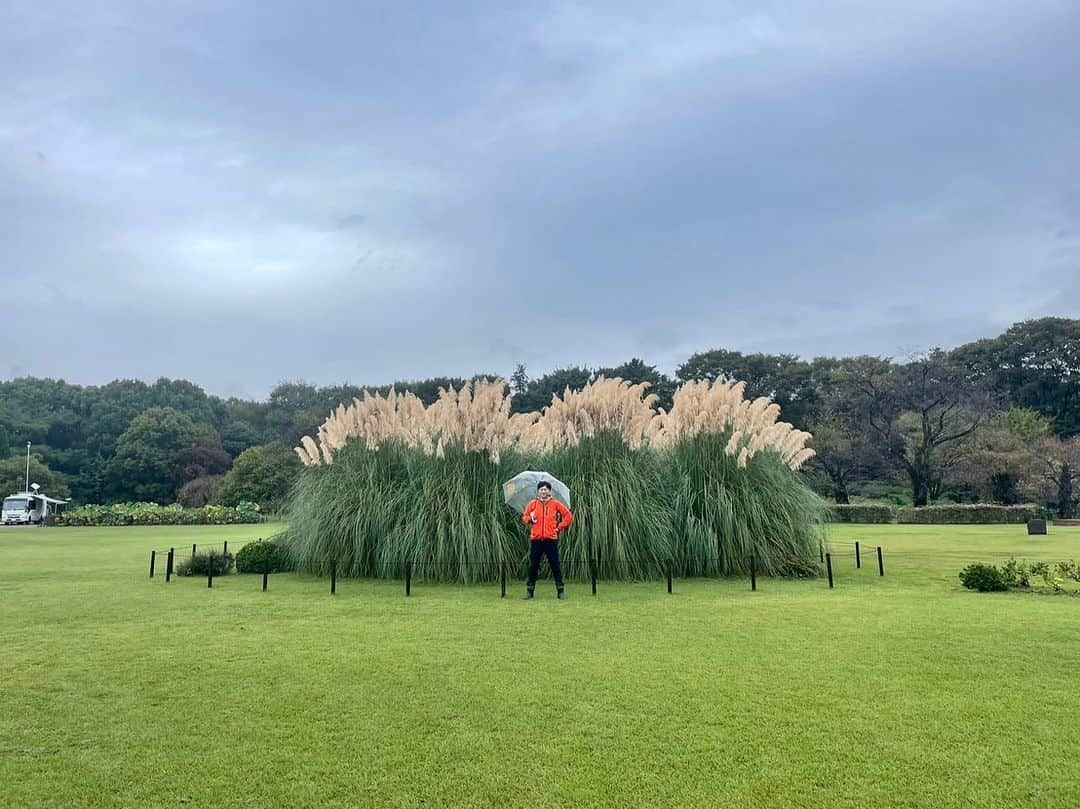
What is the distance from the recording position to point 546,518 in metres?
8.23

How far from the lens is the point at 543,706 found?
385cm

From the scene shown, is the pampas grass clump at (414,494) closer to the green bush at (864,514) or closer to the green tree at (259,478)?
the green bush at (864,514)

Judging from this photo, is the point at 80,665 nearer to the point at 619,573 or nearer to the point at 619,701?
the point at 619,701

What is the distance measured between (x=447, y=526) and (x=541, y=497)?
1635 mm

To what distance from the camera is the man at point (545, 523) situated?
8070mm

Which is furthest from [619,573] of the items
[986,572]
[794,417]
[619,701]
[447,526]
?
[794,417]

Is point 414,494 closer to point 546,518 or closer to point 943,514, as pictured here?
point 546,518

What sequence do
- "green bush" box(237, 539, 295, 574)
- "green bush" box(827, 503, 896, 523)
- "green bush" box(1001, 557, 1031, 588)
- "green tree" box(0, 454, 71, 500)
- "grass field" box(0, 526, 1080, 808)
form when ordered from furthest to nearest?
"green tree" box(0, 454, 71, 500) < "green bush" box(827, 503, 896, 523) < "green bush" box(237, 539, 295, 574) < "green bush" box(1001, 557, 1031, 588) < "grass field" box(0, 526, 1080, 808)

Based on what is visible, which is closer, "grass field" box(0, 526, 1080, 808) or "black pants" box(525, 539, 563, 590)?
"grass field" box(0, 526, 1080, 808)

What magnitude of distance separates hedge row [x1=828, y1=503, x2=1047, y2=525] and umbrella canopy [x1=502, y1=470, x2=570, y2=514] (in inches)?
701

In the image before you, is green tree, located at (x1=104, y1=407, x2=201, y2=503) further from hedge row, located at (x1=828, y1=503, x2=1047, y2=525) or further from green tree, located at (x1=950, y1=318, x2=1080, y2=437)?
green tree, located at (x1=950, y1=318, x2=1080, y2=437)

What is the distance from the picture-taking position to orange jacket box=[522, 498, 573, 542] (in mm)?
8195

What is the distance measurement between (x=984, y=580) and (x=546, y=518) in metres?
4.86

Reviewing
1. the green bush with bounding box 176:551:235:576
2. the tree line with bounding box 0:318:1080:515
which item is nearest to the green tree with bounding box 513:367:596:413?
the tree line with bounding box 0:318:1080:515
